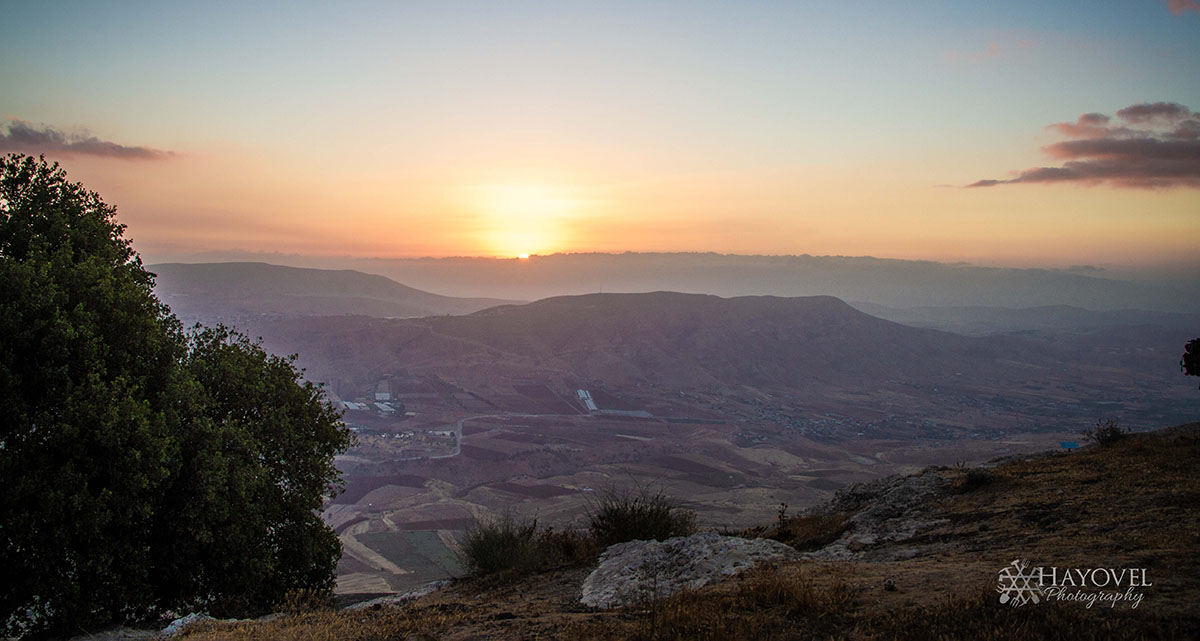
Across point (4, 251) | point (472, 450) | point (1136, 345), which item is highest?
point (4, 251)

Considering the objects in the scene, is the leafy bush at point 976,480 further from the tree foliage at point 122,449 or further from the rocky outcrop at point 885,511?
the tree foliage at point 122,449

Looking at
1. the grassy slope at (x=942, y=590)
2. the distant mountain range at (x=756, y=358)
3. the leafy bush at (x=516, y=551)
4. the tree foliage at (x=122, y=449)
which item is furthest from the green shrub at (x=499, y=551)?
the distant mountain range at (x=756, y=358)

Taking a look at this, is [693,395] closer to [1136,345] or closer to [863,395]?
[863,395]

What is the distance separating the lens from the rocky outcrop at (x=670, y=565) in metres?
8.43

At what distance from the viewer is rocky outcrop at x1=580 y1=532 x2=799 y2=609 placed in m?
8.43

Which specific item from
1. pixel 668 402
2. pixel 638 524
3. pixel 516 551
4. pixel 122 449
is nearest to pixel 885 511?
pixel 638 524

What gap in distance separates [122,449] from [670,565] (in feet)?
30.1

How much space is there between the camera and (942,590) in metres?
6.24

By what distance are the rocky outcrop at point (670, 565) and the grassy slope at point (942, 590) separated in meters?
0.46

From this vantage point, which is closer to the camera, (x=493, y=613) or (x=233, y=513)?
(x=493, y=613)

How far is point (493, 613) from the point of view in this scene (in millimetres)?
8398

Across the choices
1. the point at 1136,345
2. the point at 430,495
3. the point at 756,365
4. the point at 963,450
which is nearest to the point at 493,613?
the point at 430,495

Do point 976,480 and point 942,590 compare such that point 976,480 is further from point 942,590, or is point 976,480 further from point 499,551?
point 499,551

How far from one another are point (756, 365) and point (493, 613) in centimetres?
12227
